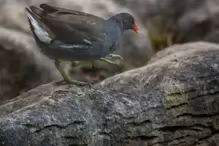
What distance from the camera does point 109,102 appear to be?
94.1 inches

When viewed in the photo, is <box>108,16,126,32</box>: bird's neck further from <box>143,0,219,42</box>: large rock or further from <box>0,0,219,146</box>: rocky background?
<box>143,0,219,42</box>: large rock

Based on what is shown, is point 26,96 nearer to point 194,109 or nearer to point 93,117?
point 93,117

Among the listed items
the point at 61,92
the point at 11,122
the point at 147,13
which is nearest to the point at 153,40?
the point at 147,13

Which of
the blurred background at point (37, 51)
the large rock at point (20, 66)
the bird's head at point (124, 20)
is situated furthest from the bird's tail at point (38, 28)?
the large rock at point (20, 66)

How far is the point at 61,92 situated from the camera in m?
2.38

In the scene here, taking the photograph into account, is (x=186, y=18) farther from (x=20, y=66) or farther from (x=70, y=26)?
(x=70, y=26)

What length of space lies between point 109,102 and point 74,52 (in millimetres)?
301

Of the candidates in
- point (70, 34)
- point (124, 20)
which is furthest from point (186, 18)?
point (70, 34)

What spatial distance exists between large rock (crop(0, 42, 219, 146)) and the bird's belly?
177 millimetres

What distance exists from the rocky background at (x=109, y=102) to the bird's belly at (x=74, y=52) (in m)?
0.18

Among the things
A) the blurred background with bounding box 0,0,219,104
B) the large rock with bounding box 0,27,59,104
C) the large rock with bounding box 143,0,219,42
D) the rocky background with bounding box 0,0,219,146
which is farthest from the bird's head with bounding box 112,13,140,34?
the large rock with bounding box 143,0,219,42

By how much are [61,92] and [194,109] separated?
2.32 feet

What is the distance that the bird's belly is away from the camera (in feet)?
7.55

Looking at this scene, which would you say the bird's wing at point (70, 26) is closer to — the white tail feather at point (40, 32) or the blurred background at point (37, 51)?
the white tail feather at point (40, 32)
